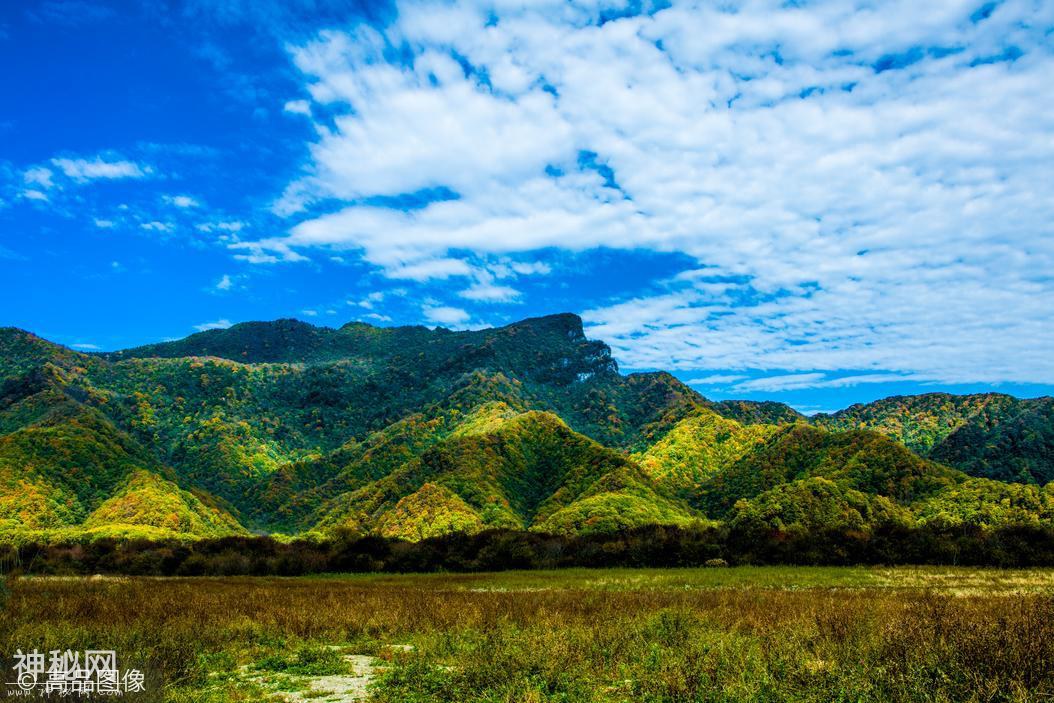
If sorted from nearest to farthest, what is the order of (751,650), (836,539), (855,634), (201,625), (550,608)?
1. (751,650)
2. (855,634)
3. (201,625)
4. (550,608)
5. (836,539)

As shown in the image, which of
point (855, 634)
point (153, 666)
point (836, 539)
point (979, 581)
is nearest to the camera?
point (153, 666)

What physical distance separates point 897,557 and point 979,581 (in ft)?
96.0

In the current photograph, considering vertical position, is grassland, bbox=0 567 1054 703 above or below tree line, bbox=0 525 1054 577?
above

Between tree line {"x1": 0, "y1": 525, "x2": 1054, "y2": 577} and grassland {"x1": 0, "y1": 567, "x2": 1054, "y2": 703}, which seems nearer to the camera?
grassland {"x1": 0, "y1": 567, "x2": 1054, "y2": 703}

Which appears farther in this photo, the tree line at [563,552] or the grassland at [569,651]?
the tree line at [563,552]

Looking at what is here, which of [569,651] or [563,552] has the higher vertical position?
[569,651]

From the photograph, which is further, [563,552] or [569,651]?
[563,552]

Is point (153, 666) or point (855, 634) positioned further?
point (855, 634)

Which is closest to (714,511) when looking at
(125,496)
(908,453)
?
(908,453)

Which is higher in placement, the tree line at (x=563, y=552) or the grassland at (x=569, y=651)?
the grassland at (x=569, y=651)

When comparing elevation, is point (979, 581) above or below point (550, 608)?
below

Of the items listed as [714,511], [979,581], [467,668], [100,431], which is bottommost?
[714,511]

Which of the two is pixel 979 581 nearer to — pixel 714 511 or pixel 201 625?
pixel 201 625

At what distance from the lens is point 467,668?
1188cm
